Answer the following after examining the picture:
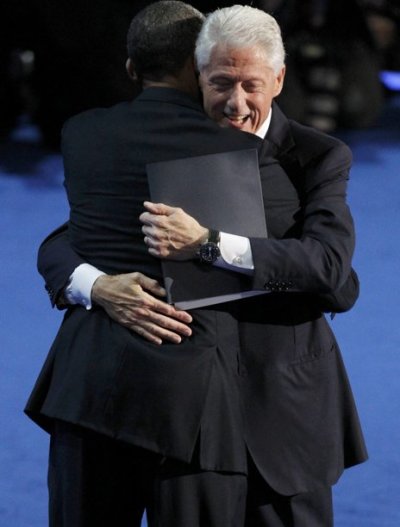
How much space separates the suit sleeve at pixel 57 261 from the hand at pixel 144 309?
109mm

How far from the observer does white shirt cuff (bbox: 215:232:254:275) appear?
2.29 meters

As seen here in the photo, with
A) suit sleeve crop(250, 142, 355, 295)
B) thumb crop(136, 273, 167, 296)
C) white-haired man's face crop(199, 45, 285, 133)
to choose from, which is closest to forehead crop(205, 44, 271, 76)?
white-haired man's face crop(199, 45, 285, 133)

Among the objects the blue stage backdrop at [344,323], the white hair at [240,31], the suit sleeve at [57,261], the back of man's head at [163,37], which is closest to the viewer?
the white hair at [240,31]

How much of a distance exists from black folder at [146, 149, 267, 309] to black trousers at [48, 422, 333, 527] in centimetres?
31

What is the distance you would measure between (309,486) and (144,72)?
803 mm

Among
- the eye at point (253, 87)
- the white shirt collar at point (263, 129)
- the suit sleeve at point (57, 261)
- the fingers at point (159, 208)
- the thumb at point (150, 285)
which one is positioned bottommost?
the thumb at point (150, 285)

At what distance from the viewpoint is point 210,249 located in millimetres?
2281

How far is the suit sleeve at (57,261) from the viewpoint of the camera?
2.46 meters

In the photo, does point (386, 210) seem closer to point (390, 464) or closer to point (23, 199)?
point (23, 199)

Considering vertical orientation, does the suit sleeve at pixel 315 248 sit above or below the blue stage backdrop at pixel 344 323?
above

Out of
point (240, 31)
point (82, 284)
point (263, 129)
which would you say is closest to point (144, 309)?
point (82, 284)

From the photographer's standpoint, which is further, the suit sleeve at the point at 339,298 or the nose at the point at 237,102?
the suit sleeve at the point at 339,298

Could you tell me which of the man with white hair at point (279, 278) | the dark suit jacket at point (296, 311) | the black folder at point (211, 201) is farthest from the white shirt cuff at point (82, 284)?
the dark suit jacket at point (296, 311)

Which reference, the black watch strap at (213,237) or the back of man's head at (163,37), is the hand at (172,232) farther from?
the back of man's head at (163,37)
